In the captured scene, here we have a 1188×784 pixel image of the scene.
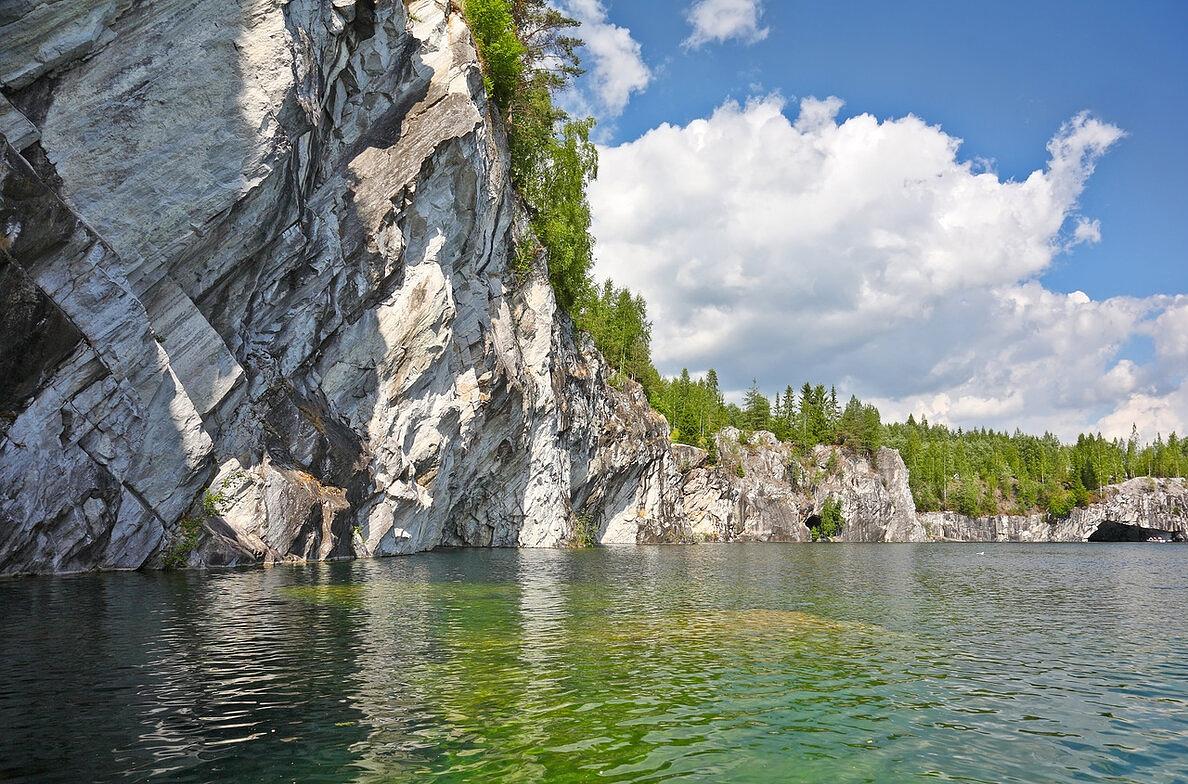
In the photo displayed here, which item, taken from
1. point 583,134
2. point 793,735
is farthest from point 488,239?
point 793,735

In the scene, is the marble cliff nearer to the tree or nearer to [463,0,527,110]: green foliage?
[463,0,527,110]: green foliage

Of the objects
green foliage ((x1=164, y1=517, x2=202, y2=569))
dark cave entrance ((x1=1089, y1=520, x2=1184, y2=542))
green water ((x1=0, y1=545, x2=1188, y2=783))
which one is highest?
green foliage ((x1=164, y1=517, x2=202, y2=569))

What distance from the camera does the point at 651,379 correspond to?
117188 millimetres

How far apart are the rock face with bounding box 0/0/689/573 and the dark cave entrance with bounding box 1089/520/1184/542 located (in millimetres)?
163581

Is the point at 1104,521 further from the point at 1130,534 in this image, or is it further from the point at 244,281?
the point at 244,281

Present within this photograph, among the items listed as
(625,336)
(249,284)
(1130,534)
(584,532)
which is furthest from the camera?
(1130,534)

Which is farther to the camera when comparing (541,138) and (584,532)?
(584,532)

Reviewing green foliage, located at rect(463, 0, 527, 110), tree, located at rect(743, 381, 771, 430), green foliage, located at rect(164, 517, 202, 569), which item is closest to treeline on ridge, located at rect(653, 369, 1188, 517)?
tree, located at rect(743, 381, 771, 430)

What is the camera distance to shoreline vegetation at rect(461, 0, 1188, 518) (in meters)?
65.0

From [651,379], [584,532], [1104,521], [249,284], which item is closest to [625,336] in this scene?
[651,379]

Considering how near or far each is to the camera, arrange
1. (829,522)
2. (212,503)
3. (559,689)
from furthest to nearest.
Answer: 1. (829,522)
2. (212,503)
3. (559,689)

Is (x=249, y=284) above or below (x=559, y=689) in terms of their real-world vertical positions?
above

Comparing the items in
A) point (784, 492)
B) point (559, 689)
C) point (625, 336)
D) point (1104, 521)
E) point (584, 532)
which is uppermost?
point (625, 336)

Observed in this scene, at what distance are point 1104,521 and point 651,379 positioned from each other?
4769 inches
